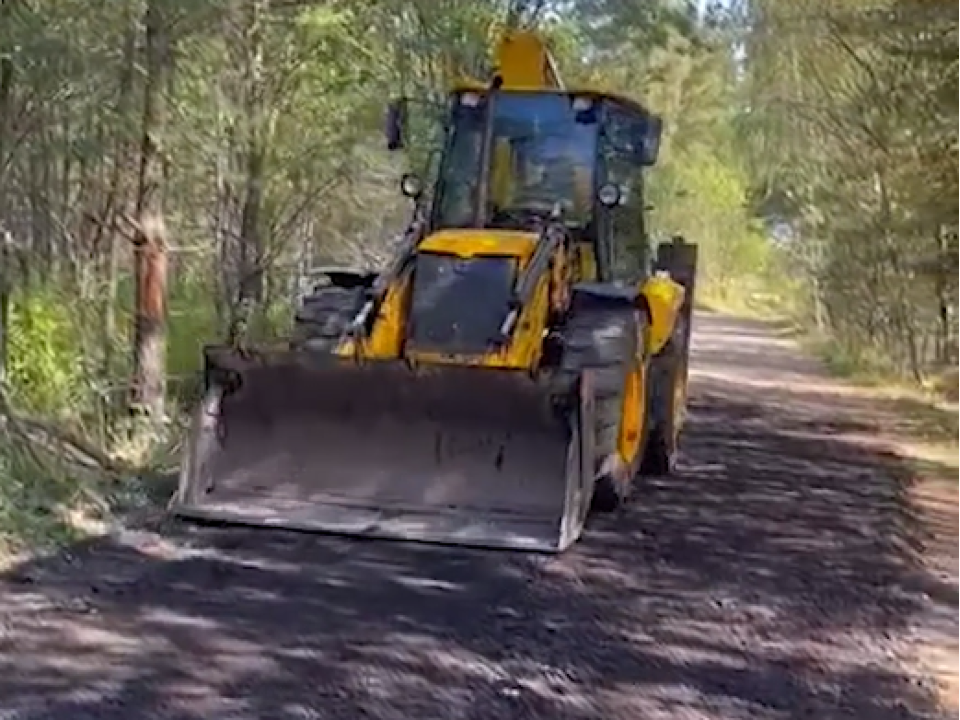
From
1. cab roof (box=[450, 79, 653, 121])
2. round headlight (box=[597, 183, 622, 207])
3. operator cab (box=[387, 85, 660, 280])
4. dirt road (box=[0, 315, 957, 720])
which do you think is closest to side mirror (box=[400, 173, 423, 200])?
operator cab (box=[387, 85, 660, 280])

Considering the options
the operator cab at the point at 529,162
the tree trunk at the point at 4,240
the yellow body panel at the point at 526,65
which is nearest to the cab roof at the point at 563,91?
the operator cab at the point at 529,162

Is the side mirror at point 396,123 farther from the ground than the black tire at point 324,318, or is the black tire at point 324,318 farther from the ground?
the side mirror at point 396,123

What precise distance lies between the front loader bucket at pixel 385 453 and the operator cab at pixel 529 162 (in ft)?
6.09

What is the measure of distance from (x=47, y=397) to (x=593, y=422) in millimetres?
3558

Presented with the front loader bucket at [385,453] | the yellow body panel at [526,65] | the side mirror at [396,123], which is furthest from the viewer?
the yellow body panel at [526,65]

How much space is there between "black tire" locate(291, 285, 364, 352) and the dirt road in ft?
5.67

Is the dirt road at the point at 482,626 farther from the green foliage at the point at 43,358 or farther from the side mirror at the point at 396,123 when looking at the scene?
the side mirror at the point at 396,123

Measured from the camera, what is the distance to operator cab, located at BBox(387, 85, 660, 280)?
10.5 metres

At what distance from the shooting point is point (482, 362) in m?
9.34

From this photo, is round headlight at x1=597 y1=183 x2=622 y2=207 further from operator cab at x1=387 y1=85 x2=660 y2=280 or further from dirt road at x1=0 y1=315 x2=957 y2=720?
dirt road at x1=0 y1=315 x2=957 y2=720

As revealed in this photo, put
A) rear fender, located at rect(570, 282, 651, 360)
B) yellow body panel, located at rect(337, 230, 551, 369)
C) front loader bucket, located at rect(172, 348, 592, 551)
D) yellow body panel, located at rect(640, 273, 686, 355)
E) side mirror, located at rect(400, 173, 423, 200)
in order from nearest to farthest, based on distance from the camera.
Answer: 1. front loader bucket, located at rect(172, 348, 592, 551)
2. yellow body panel, located at rect(337, 230, 551, 369)
3. rear fender, located at rect(570, 282, 651, 360)
4. yellow body panel, located at rect(640, 273, 686, 355)
5. side mirror, located at rect(400, 173, 423, 200)

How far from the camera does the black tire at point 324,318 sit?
10.1m

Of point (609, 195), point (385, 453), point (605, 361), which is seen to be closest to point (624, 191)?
point (609, 195)

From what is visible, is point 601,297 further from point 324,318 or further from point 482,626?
point 482,626
